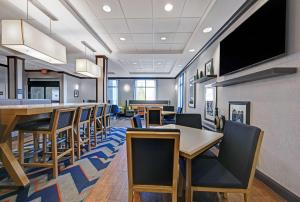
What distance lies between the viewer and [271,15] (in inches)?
75.0

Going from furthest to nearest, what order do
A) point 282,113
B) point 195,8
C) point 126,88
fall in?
point 126,88 → point 195,8 → point 282,113

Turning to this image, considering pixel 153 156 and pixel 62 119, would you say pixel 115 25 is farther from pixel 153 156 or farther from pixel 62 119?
pixel 153 156

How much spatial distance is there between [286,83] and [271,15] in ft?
2.75

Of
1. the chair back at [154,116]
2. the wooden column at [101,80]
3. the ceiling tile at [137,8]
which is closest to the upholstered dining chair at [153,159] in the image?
the ceiling tile at [137,8]

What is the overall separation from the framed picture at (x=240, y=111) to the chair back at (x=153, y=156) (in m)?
1.84

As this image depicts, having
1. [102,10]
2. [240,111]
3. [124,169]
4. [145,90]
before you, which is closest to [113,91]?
[145,90]

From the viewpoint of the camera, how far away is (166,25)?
3516 millimetres

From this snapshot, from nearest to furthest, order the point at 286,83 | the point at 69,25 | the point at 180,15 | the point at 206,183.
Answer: the point at 206,183 < the point at 286,83 < the point at 180,15 < the point at 69,25

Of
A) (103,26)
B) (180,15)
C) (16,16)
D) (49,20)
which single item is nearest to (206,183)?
(180,15)

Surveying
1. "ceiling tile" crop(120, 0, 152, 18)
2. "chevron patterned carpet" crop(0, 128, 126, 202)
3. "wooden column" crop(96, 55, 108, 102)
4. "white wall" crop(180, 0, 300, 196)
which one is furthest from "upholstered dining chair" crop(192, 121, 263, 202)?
"wooden column" crop(96, 55, 108, 102)

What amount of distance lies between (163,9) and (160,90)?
8.95m

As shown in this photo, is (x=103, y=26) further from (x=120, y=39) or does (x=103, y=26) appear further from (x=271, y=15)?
(x=271, y=15)

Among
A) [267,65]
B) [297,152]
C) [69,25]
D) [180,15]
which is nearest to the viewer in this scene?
[297,152]

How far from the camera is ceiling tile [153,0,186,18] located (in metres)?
2.68
